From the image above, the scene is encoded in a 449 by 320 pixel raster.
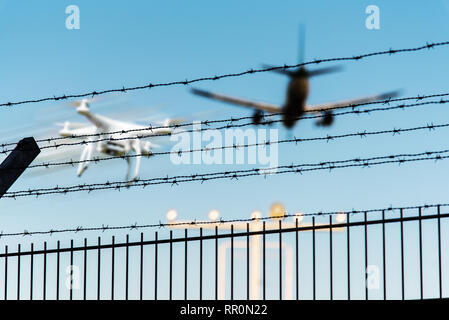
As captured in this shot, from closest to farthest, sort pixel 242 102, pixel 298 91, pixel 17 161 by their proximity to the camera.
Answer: pixel 17 161 → pixel 298 91 → pixel 242 102

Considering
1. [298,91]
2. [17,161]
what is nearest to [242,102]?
[298,91]

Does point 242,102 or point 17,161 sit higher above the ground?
point 242,102

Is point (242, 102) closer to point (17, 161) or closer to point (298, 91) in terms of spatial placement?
point (298, 91)

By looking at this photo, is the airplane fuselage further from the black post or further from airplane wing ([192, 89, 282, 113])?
the black post
